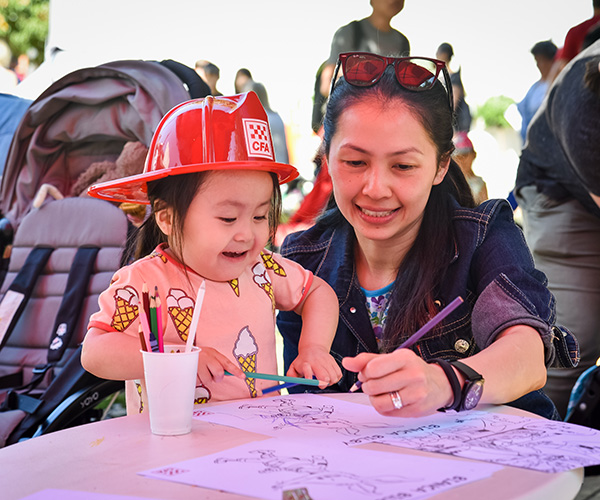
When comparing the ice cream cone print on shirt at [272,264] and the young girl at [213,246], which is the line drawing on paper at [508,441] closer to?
the young girl at [213,246]

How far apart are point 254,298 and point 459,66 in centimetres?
233

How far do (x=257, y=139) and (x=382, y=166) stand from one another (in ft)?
0.86

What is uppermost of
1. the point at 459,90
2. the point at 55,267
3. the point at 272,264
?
the point at 459,90

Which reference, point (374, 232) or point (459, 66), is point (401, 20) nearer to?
point (459, 66)

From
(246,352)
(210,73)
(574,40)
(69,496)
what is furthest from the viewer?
(210,73)

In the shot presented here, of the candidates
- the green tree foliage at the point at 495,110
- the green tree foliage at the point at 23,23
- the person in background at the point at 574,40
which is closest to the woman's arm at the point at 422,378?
the person in background at the point at 574,40

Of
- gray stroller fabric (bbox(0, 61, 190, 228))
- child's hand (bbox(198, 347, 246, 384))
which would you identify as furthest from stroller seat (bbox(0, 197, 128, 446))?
child's hand (bbox(198, 347, 246, 384))

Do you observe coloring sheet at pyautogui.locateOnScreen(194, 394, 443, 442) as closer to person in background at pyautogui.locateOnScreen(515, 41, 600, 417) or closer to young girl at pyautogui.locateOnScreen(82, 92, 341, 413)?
young girl at pyautogui.locateOnScreen(82, 92, 341, 413)

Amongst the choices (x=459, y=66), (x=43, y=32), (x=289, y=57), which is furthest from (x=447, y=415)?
(x=43, y=32)

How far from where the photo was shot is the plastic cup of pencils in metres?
0.84

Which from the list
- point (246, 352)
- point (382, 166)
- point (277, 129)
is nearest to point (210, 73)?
point (277, 129)

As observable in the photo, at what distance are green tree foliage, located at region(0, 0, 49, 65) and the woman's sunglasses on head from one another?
9.37 meters

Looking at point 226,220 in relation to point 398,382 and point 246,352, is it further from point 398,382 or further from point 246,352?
point 398,382

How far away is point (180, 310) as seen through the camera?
1.24 meters
